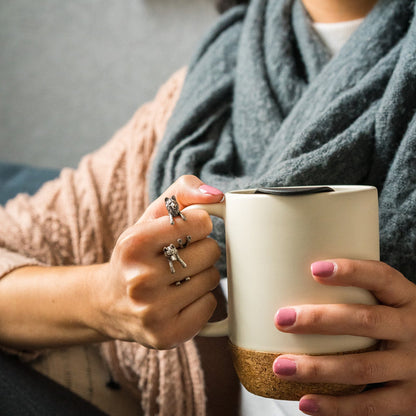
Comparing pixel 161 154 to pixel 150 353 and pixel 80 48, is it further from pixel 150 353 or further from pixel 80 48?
pixel 80 48

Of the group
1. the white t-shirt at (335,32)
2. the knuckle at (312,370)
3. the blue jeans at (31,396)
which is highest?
the white t-shirt at (335,32)

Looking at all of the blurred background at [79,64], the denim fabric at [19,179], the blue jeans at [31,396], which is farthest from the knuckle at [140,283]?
the blurred background at [79,64]

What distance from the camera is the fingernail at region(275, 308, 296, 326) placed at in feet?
A: 1.20

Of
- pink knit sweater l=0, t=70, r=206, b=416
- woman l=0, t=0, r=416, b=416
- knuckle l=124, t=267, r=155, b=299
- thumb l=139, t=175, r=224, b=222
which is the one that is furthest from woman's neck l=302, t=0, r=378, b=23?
knuckle l=124, t=267, r=155, b=299

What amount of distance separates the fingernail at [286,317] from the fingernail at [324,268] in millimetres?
35

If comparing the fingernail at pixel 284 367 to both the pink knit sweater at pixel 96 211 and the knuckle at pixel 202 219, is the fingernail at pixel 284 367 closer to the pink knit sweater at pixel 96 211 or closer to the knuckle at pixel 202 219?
the knuckle at pixel 202 219

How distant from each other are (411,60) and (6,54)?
4.20 ft

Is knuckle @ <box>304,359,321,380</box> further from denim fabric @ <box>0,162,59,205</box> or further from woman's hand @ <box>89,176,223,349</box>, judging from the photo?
denim fabric @ <box>0,162,59,205</box>

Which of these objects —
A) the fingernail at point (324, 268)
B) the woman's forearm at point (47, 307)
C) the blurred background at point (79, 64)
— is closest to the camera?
the fingernail at point (324, 268)

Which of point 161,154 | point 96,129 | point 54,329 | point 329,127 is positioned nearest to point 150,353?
point 54,329

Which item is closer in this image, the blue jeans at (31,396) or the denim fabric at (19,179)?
the blue jeans at (31,396)

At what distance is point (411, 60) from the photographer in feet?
1.81

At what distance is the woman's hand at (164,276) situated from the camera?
0.40 meters

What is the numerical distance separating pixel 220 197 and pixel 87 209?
1.26 feet
